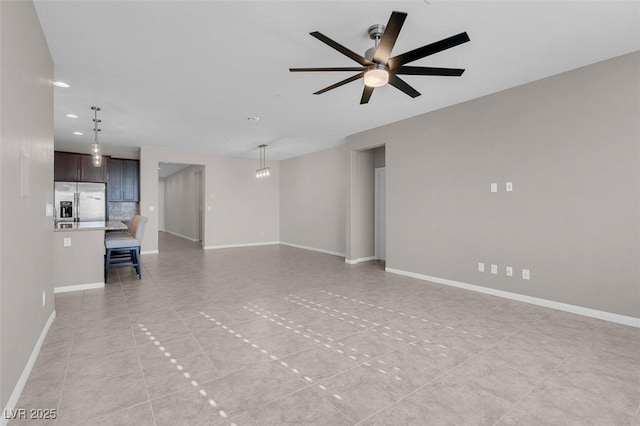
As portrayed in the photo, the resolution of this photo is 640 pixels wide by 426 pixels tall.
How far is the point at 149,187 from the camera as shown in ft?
24.0

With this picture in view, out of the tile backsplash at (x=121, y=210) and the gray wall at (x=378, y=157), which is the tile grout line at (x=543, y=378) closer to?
the gray wall at (x=378, y=157)

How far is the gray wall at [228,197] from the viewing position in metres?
7.38

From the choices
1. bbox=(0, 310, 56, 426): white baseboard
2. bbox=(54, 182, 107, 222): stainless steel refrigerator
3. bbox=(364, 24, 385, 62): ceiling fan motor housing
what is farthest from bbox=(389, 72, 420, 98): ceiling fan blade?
bbox=(54, 182, 107, 222): stainless steel refrigerator

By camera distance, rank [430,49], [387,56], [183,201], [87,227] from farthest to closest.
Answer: [183,201], [87,227], [387,56], [430,49]

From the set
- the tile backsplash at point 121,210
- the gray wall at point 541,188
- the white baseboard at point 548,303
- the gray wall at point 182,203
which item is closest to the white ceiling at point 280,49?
the gray wall at point 541,188

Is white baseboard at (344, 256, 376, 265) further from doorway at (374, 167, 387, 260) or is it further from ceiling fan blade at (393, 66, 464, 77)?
ceiling fan blade at (393, 66, 464, 77)

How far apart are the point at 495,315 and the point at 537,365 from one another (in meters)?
1.07

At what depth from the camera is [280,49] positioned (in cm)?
287

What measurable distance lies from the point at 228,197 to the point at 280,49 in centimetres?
627

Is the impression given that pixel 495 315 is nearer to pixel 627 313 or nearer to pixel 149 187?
pixel 627 313

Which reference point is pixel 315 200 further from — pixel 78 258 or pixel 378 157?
pixel 78 258

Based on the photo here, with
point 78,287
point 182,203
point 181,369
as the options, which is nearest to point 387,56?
point 181,369

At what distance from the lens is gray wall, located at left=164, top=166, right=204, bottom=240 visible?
9.96 metres

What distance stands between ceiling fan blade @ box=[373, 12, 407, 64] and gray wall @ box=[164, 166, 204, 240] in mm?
7460
